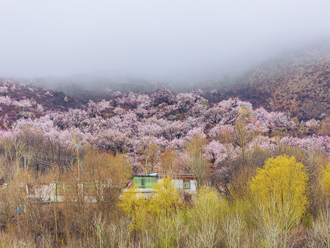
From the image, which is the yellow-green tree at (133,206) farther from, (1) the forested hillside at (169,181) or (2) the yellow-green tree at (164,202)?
(2) the yellow-green tree at (164,202)

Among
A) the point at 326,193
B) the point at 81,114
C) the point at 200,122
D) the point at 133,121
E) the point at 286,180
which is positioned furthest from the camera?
the point at 81,114

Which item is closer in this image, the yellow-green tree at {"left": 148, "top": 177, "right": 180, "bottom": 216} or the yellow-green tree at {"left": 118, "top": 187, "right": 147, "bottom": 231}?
the yellow-green tree at {"left": 118, "top": 187, "right": 147, "bottom": 231}

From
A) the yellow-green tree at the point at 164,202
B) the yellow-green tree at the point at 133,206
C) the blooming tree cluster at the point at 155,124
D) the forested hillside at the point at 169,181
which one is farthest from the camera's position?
the blooming tree cluster at the point at 155,124

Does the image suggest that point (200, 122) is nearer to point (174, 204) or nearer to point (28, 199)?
point (174, 204)

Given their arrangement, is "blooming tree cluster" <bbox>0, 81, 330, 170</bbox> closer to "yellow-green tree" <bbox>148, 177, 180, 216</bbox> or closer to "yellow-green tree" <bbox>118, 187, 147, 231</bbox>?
"yellow-green tree" <bbox>148, 177, 180, 216</bbox>

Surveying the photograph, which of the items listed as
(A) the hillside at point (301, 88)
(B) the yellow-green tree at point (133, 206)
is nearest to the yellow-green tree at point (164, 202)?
(B) the yellow-green tree at point (133, 206)

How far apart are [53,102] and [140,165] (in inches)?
5227

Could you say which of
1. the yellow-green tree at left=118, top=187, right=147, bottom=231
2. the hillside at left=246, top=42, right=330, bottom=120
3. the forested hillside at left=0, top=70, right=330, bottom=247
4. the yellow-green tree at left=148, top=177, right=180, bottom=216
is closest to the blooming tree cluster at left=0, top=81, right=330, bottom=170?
the forested hillside at left=0, top=70, right=330, bottom=247

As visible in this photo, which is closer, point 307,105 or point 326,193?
point 326,193

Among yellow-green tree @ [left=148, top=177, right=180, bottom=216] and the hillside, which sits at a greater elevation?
the hillside

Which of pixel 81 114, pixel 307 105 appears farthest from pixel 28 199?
pixel 307 105

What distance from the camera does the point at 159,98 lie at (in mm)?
167125

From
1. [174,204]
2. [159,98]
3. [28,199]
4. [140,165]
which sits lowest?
[140,165]

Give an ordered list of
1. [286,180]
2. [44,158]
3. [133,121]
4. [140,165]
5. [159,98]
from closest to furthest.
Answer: [286,180] < [44,158] < [140,165] < [133,121] < [159,98]
